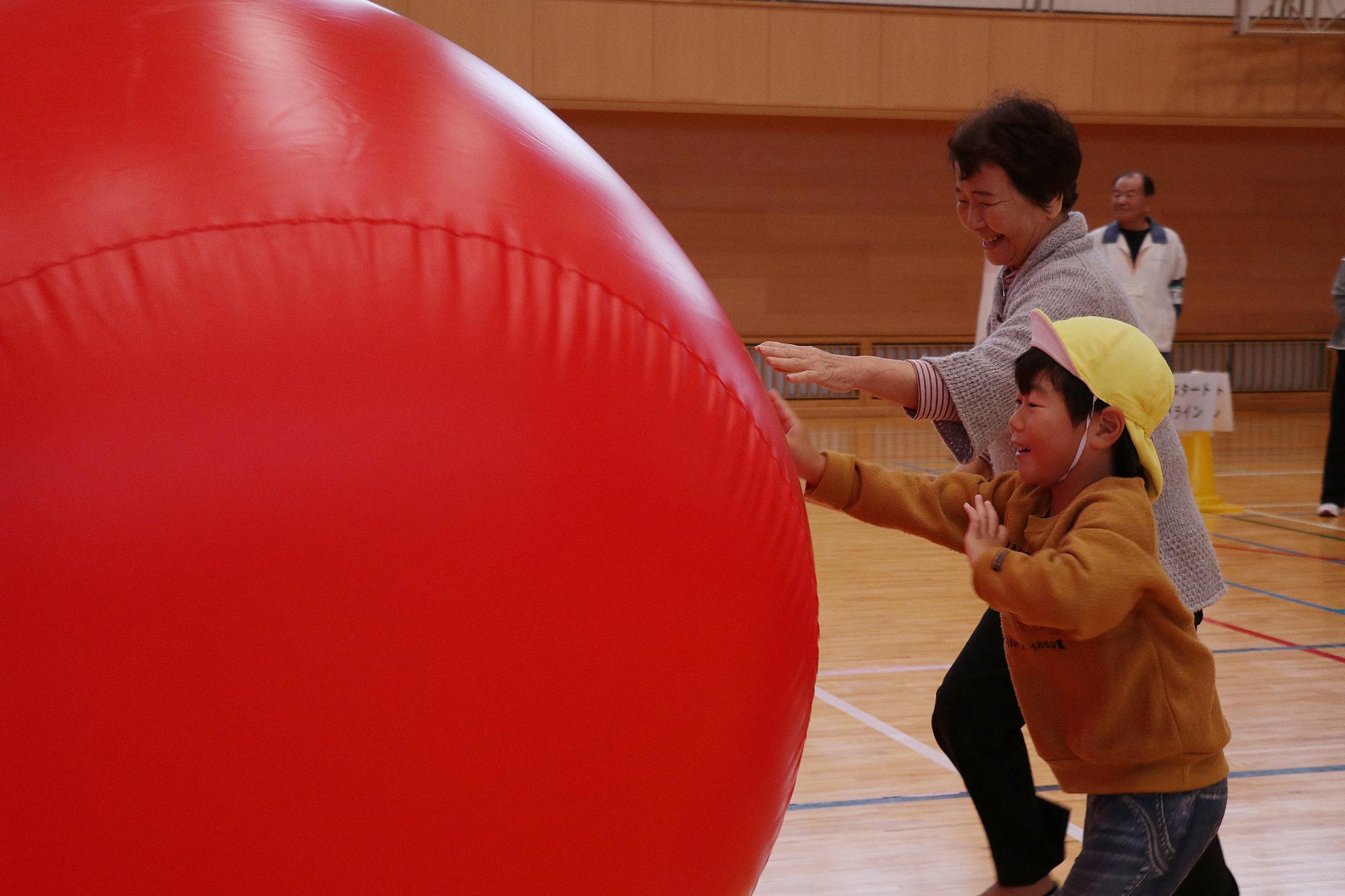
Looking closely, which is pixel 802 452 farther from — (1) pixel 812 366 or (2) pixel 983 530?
(2) pixel 983 530

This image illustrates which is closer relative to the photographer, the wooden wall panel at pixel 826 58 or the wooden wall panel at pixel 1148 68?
the wooden wall panel at pixel 826 58

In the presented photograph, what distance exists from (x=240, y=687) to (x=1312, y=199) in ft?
48.5

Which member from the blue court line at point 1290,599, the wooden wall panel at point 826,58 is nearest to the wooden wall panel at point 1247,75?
the wooden wall panel at point 826,58

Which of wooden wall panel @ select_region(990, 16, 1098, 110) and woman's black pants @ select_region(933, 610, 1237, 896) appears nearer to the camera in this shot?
woman's black pants @ select_region(933, 610, 1237, 896)

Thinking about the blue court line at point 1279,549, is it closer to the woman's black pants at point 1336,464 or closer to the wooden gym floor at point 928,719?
the wooden gym floor at point 928,719

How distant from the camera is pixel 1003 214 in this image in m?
2.41

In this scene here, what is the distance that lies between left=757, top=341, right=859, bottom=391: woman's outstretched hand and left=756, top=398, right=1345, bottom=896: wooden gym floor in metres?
1.22

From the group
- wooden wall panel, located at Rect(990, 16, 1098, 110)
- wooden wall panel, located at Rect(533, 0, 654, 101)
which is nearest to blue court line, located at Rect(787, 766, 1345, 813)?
wooden wall panel, located at Rect(533, 0, 654, 101)

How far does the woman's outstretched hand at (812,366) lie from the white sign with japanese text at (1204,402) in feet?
Answer: 19.5

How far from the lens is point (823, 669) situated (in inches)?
184

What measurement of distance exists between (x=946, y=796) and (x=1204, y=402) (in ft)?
16.2

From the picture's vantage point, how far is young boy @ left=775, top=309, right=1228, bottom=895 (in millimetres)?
2055

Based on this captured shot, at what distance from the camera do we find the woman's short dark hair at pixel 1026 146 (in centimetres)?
235

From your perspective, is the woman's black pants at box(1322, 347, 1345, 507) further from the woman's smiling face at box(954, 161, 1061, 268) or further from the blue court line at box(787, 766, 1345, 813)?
the woman's smiling face at box(954, 161, 1061, 268)
